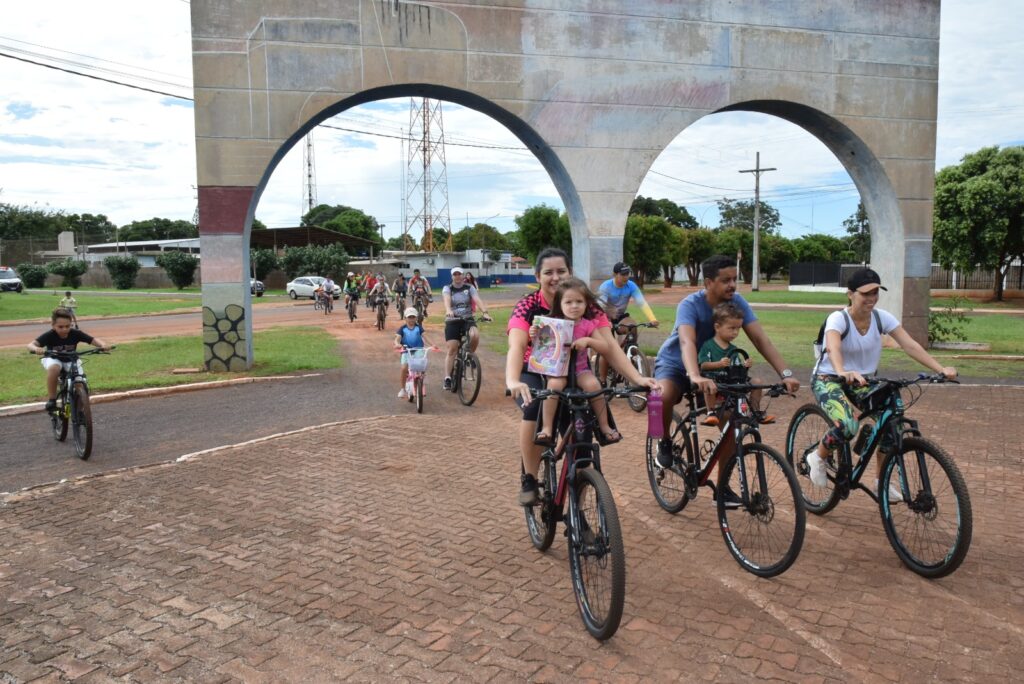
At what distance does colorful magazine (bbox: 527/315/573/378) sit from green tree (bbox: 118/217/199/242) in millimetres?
114434

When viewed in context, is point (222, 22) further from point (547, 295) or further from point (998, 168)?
point (998, 168)

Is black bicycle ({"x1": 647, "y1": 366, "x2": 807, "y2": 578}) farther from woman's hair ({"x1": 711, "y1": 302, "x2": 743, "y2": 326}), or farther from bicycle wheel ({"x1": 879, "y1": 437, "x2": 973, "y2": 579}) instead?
bicycle wheel ({"x1": 879, "y1": 437, "x2": 973, "y2": 579})

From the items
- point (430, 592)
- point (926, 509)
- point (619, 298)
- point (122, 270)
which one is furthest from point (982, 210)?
point (122, 270)

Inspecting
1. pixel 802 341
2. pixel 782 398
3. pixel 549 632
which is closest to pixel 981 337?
pixel 802 341

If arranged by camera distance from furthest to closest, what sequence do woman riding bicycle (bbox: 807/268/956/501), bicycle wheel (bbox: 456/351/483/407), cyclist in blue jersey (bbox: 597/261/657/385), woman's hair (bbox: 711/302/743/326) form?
bicycle wheel (bbox: 456/351/483/407), cyclist in blue jersey (bbox: 597/261/657/385), woman's hair (bbox: 711/302/743/326), woman riding bicycle (bbox: 807/268/956/501)

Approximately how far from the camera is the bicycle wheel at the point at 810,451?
5426 millimetres

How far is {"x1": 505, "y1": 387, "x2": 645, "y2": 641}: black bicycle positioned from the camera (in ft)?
11.9

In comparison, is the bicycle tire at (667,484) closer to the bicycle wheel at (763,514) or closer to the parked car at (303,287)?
the bicycle wheel at (763,514)

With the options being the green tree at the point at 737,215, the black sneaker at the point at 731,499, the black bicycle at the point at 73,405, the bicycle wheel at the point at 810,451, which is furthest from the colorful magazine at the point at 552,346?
the green tree at the point at 737,215

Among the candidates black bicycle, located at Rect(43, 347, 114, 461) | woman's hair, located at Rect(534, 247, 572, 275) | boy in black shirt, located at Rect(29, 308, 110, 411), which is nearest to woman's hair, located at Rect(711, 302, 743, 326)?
woman's hair, located at Rect(534, 247, 572, 275)

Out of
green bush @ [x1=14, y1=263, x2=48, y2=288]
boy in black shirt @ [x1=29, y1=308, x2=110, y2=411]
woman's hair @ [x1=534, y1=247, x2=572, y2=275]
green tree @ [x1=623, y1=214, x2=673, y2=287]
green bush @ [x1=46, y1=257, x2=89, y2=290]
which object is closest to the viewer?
woman's hair @ [x1=534, y1=247, x2=572, y2=275]

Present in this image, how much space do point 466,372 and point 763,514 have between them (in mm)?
6634

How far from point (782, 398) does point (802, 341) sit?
8.51m

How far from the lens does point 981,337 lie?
20.2 meters
